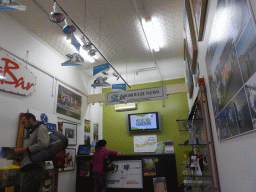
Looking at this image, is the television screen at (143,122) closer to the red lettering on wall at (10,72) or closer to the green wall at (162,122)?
the green wall at (162,122)

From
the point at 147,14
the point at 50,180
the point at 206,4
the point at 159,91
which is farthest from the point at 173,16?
the point at 50,180

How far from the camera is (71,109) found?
5.57m

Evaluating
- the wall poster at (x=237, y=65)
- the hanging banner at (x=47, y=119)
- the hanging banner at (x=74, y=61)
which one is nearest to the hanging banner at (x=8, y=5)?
the hanging banner at (x=74, y=61)

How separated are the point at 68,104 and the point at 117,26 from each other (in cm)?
254

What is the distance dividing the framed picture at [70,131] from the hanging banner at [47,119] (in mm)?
482

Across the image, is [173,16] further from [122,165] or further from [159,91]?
[122,165]

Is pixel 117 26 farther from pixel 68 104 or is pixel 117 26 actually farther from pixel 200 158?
pixel 200 158

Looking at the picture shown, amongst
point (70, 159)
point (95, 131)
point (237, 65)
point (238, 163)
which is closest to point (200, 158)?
point (238, 163)

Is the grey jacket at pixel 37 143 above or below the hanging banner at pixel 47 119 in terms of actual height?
below

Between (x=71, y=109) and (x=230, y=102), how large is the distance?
4.95 meters

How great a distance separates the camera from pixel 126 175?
15.1 feet

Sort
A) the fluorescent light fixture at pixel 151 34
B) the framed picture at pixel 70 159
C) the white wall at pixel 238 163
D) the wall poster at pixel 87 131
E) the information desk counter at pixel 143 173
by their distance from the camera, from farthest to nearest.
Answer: the wall poster at pixel 87 131 < the framed picture at pixel 70 159 < the information desk counter at pixel 143 173 < the fluorescent light fixture at pixel 151 34 < the white wall at pixel 238 163

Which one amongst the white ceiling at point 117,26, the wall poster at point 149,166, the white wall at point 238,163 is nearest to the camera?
the white wall at point 238,163

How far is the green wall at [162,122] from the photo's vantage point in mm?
6922
